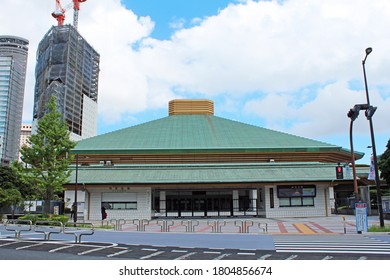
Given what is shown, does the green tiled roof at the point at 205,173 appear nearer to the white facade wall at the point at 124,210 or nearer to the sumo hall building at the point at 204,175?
the sumo hall building at the point at 204,175

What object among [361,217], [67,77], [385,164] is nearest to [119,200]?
[361,217]

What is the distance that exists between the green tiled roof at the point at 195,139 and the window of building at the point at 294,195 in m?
7.17

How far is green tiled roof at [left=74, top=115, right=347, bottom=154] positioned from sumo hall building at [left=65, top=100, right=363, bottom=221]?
0.38ft

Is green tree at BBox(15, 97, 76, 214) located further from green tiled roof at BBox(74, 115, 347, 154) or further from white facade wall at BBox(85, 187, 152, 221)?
green tiled roof at BBox(74, 115, 347, 154)

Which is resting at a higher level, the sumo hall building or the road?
the sumo hall building

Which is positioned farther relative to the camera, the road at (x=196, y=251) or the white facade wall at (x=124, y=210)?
the white facade wall at (x=124, y=210)

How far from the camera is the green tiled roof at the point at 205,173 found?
36.7 meters

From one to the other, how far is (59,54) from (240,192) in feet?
397

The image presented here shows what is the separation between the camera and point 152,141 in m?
46.0

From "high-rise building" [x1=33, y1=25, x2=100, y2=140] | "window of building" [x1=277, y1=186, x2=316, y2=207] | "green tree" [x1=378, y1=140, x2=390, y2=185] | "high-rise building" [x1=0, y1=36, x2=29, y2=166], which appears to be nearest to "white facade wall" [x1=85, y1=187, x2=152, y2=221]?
"window of building" [x1=277, y1=186, x2=316, y2=207]

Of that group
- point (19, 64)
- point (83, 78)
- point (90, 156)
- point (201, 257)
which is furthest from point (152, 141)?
point (19, 64)

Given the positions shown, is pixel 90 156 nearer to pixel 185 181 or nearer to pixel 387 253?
pixel 185 181

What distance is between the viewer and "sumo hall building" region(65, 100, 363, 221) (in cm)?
3681

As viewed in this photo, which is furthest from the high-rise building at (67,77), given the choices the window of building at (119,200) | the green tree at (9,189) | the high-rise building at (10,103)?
the window of building at (119,200)
